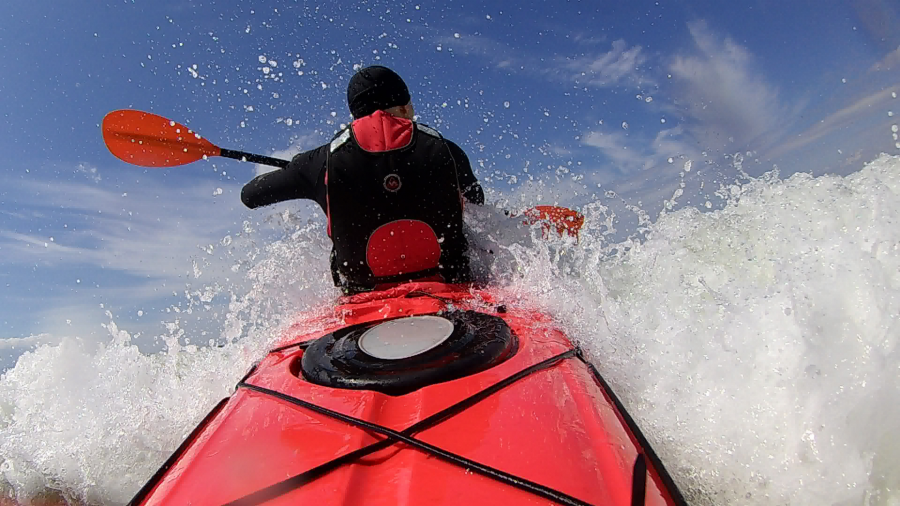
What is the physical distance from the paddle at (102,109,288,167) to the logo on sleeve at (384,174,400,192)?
1.74 metres

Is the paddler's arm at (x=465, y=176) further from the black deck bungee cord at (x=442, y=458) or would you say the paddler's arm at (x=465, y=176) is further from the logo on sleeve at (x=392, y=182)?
the black deck bungee cord at (x=442, y=458)

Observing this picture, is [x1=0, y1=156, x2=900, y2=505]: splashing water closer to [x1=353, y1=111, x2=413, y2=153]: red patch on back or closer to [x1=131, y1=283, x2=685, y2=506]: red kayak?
[x1=131, y1=283, x2=685, y2=506]: red kayak

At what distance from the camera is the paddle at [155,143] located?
4039 mm

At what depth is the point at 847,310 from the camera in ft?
6.22

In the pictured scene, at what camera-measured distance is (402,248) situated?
2738mm

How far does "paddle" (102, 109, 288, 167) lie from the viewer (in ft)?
13.3

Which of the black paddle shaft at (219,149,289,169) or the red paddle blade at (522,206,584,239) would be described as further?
the black paddle shaft at (219,149,289,169)

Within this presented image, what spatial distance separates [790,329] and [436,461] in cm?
154

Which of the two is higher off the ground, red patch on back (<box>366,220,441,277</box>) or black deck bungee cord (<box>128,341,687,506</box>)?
red patch on back (<box>366,220,441,277</box>)

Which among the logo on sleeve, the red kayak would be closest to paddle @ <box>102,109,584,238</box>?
the logo on sleeve

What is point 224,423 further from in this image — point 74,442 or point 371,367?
point 74,442

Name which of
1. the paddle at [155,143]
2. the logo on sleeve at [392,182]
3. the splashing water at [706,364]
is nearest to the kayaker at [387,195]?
the logo on sleeve at [392,182]

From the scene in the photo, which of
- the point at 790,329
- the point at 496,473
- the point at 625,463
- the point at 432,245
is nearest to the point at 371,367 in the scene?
the point at 496,473

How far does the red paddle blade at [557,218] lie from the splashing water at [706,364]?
0.23 meters
